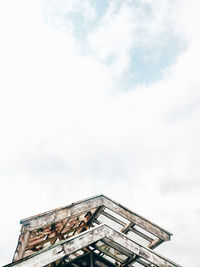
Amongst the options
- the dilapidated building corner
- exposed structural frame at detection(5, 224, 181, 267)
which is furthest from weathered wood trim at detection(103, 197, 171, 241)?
exposed structural frame at detection(5, 224, 181, 267)

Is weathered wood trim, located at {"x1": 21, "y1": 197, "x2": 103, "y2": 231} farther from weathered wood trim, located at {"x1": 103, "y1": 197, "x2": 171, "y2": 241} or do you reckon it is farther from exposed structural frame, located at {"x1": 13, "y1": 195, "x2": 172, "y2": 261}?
weathered wood trim, located at {"x1": 103, "y1": 197, "x2": 171, "y2": 241}

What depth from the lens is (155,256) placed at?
5098 millimetres

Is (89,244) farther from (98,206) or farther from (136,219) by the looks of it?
(136,219)

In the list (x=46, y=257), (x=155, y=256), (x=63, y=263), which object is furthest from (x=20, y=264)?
(x=155, y=256)

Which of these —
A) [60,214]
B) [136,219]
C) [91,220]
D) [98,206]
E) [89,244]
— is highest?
[91,220]

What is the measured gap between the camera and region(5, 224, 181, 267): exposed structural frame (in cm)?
430

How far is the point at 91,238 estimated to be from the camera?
4812mm

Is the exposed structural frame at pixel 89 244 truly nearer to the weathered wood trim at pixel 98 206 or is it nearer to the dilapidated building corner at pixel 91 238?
the dilapidated building corner at pixel 91 238

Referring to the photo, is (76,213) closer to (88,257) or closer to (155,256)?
(88,257)

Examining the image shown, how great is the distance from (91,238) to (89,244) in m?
0.12

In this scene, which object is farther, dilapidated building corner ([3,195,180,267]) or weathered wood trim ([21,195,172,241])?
weathered wood trim ([21,195,172,241])

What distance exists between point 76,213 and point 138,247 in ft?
6.31

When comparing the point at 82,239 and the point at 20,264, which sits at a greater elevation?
the point at 82,239

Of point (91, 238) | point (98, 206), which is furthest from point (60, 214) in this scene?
point (91, 238)
